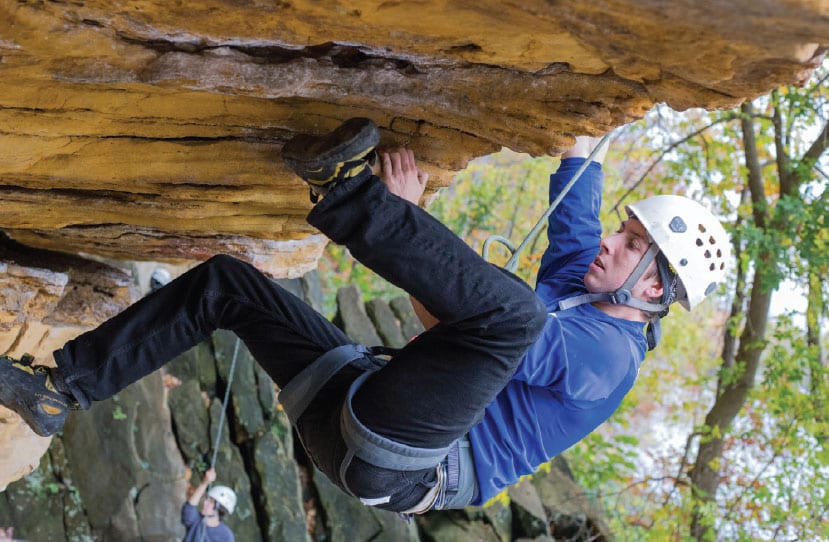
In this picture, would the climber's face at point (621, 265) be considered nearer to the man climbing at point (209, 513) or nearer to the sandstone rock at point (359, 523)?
the man climbing at point (209, 513)

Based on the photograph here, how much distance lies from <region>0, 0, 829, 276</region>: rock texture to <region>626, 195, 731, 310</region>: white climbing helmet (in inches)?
→ 27.1

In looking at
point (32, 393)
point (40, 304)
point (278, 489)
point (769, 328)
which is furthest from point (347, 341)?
point (769, 328)

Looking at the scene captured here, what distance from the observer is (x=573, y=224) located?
12.1 feet

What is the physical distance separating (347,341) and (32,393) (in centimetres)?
134

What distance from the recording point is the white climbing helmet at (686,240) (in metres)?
3.29

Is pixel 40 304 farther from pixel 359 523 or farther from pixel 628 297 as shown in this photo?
pixel 359 523

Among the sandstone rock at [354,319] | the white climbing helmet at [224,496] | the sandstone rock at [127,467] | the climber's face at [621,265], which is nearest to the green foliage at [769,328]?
the sandstone rock at [354,319]

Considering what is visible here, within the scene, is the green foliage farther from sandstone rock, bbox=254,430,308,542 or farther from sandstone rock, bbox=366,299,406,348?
sandstone rock, bbox=254,430,308,542

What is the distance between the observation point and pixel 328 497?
981 centimetres

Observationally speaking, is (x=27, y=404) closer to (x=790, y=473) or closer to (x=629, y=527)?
(x=790, y=473)

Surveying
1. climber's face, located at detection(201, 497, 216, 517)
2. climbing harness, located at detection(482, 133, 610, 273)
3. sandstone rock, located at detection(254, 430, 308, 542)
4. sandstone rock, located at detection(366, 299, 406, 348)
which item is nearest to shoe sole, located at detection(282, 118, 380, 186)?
climbing harness, located at detection(482, 133, 610, 273)

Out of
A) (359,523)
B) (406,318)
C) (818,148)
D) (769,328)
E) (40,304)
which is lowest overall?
(359,523)

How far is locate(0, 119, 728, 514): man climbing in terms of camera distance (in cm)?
256

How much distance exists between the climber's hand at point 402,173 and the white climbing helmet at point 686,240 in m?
1.01
